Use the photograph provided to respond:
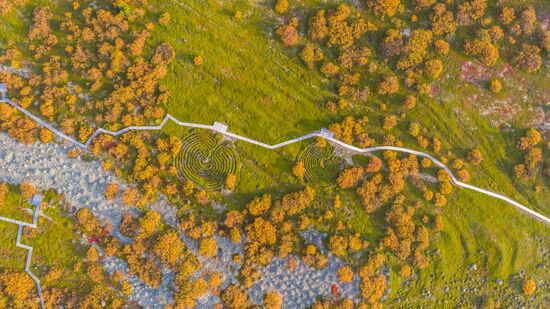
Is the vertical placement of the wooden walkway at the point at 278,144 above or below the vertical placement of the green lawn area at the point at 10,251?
above

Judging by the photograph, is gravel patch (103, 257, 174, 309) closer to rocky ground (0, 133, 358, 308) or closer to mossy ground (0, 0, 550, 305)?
rocky ground (0, 133, 358, 308)

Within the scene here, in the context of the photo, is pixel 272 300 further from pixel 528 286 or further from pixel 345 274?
pixel 528 286

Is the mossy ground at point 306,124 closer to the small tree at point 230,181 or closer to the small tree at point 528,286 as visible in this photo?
the small tree at point 230,181

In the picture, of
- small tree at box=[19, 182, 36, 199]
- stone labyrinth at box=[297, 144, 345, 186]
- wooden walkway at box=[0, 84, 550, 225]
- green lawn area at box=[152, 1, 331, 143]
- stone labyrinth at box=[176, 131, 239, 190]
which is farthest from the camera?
green lawn area at box=[152, 1, 331, 143]

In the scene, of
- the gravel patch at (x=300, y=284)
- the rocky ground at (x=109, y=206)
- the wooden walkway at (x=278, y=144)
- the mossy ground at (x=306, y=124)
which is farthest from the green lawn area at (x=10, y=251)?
the gravel patch at (x=300, y=284)

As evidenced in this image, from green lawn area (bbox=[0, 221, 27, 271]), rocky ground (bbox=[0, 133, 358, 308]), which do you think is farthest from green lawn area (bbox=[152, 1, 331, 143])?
green lawn area (bbox=[0, 221, 27, 271])
